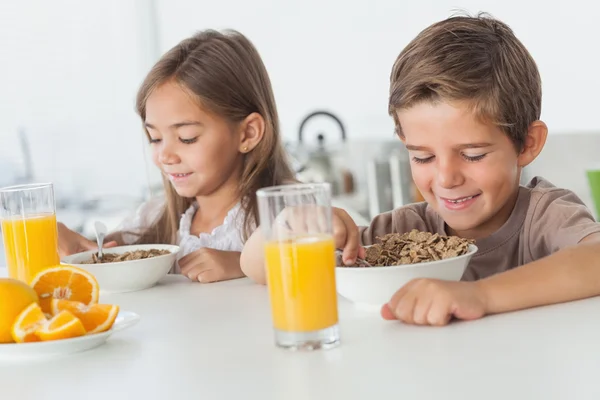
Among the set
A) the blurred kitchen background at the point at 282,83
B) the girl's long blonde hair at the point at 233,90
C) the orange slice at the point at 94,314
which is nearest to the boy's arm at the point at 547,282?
the orange slice at the point at 94,314

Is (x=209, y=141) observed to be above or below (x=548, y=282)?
above

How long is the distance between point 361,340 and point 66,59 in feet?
11.9

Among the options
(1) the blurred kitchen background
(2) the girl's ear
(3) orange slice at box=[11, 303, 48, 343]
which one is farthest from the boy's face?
(1) the blurred kitchen background

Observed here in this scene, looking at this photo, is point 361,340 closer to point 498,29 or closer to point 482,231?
point 482,231

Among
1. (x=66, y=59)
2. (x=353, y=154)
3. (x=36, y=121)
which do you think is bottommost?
(x=353, y=154)

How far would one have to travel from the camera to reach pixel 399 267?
109 centimetres

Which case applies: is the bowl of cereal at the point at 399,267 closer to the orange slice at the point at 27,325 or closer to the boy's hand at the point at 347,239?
the boy's hand at the point at 347,239

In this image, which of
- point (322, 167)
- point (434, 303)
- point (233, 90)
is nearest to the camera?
point (434, 303)

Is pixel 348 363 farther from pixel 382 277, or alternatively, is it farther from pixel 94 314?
pixel 94 314

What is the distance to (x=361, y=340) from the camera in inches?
39.2

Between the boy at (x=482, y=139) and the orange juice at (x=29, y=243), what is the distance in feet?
2.08

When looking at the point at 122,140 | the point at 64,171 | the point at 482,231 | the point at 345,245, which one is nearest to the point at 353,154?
the point at 122,140

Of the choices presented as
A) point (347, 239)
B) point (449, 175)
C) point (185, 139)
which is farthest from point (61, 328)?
point (185, 139)

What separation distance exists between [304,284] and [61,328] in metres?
0.32
